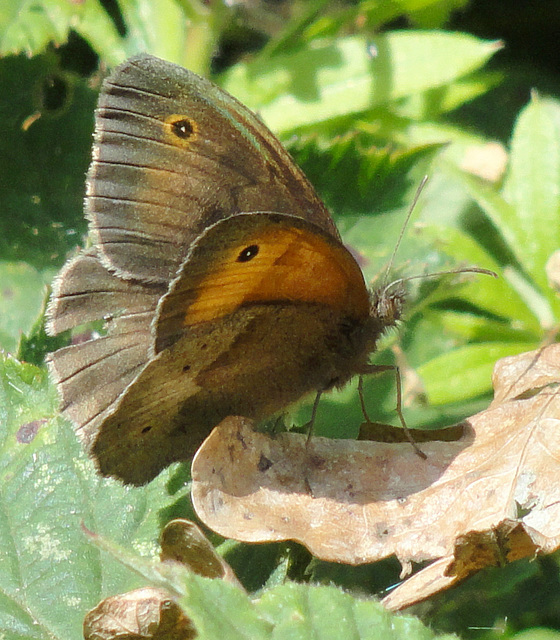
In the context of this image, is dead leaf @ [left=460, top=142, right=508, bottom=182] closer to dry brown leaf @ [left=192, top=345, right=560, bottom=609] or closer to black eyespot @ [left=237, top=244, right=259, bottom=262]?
dry brown leaf @ [left=192, top=345, right=560, bottom=609]

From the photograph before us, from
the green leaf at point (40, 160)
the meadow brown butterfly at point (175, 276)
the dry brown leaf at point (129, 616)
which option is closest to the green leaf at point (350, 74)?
the green leaf at point (40, 160)

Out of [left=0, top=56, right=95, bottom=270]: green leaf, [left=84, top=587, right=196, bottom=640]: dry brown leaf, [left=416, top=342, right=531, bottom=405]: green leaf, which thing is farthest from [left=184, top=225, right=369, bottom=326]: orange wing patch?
[left=0, top=56, right=95, bottom=270]: green leaf

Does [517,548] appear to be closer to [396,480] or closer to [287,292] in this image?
[396,480]

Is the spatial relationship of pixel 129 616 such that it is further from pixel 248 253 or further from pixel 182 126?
pixel 182 126

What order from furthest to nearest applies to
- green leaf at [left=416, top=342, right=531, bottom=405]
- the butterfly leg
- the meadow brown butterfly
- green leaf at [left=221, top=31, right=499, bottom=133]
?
green leaf at [left=221, top=31, right=499, bottom=133], green leaf at [left=416, top=342, right=531, bottom=405], the butterfly leg, the meadow brown butterfly

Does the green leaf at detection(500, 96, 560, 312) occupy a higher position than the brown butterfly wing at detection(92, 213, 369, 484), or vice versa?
the brown butterfly wing at detection(92, 213, 369, 484)

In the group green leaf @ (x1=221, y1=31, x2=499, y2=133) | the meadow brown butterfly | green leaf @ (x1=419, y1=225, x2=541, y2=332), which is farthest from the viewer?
green leaf @ (x1=221, y1=31, x2=499, y2=133)
